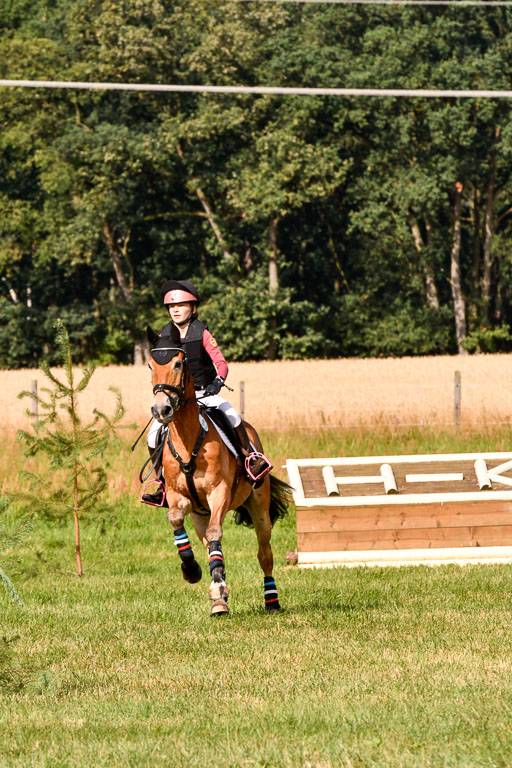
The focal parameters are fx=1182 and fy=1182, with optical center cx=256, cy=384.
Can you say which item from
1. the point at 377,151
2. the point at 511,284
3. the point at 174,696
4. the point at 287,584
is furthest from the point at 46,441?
the point at 511,284

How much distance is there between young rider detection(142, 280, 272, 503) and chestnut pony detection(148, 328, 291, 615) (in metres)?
0.24

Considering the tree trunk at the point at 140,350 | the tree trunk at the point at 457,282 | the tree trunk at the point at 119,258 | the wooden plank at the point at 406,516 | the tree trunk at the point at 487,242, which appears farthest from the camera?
the tree trunk at the point at 140,350

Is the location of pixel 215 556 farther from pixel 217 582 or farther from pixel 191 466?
pixel 191 466

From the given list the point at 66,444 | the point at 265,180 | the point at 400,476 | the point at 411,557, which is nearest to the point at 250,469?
the point at 411,557

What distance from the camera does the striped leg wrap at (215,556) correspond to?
34.1ft

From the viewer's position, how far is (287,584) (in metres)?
13.8

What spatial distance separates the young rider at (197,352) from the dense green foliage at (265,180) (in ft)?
154

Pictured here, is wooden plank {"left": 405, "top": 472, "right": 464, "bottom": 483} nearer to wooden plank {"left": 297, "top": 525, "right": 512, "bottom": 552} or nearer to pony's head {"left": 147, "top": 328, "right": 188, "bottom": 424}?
wooden plank {"left": 297, "top": 525, "right": 512, "bottom": 552}

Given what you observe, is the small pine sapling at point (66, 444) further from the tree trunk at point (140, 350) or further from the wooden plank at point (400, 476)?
the tree trunk at point (140, 350)

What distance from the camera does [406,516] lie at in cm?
1484

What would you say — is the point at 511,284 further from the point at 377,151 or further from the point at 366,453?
the point at 366,453

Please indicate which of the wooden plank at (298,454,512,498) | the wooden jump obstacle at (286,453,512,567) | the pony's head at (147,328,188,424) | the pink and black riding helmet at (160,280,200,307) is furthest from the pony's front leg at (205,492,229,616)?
the wooden plank at (298,454,512,498)

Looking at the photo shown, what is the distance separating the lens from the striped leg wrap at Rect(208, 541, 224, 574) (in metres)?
10.4

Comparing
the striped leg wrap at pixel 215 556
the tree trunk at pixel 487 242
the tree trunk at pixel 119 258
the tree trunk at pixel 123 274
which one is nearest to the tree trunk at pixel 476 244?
the tree trunk at pixel 487 242
